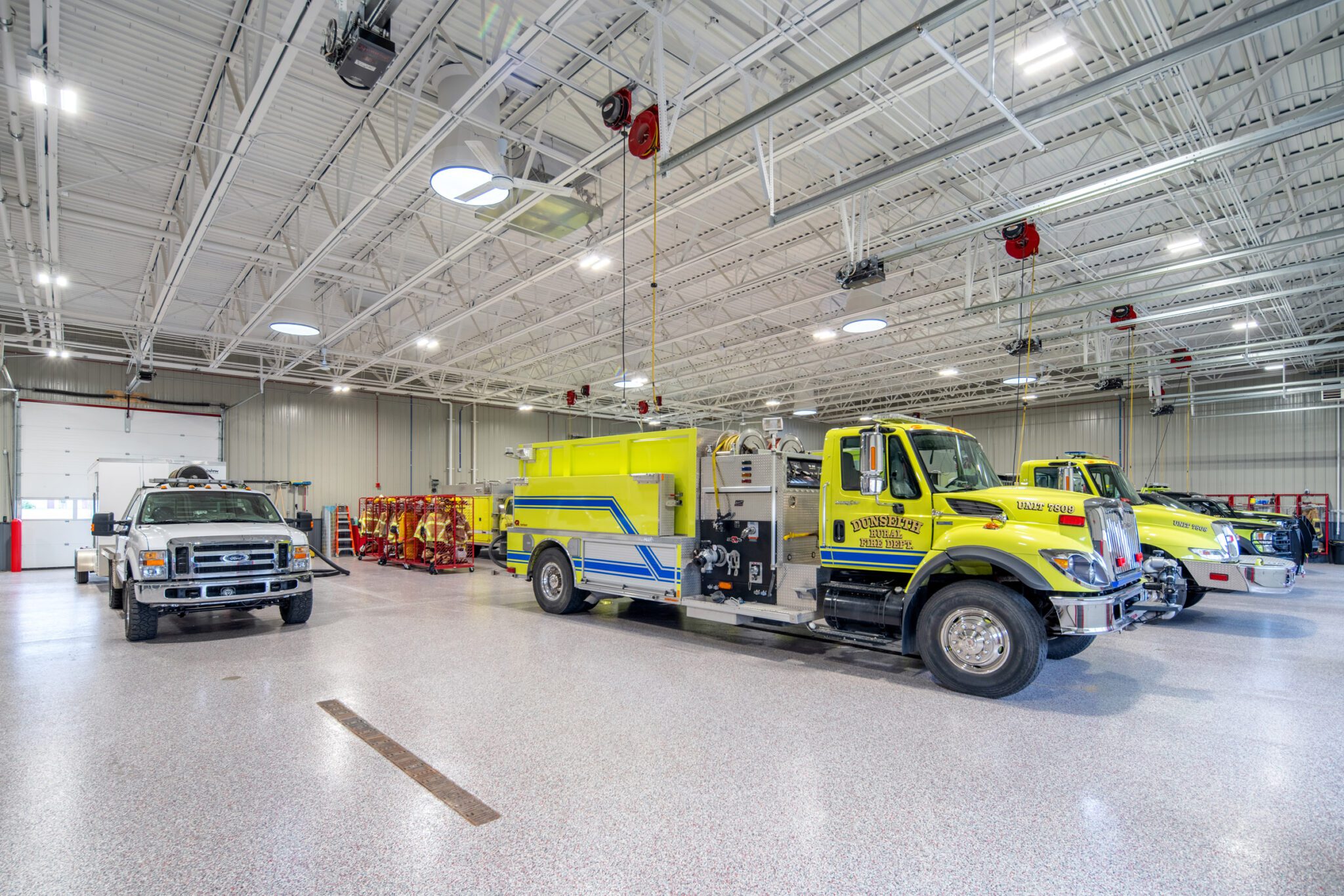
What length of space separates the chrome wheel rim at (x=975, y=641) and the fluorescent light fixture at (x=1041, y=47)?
202 inches

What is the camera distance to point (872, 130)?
8.63m

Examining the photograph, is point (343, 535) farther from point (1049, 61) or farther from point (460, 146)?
point (1049, 61)

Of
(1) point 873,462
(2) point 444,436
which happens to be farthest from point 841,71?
(2) point 444,436

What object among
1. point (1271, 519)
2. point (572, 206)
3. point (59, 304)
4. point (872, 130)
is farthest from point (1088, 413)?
point (59, 304)

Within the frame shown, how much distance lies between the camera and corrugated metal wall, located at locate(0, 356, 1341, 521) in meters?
20.3

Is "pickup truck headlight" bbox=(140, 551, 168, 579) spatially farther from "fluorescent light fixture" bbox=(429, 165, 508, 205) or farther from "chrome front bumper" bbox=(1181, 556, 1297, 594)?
"chrome front bumper" bbox=(1181, 556, 1297, 594)

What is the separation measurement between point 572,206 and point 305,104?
335cm

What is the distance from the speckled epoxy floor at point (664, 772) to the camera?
296cm

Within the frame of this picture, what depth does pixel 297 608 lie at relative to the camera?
8.58m

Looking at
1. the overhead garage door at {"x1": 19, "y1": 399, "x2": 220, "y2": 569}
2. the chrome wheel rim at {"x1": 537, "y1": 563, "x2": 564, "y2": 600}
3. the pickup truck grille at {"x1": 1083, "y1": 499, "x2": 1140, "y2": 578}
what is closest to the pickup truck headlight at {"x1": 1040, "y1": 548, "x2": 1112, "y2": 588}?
the pickup truck grille at {"x1": 1083, "y1": 499, "x2": 1140, "y2": 578}

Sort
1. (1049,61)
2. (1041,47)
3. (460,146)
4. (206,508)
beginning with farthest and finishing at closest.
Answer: (206,508)
(460,146)
(1049,61)
(1041,47)

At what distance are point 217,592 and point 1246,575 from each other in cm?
1254

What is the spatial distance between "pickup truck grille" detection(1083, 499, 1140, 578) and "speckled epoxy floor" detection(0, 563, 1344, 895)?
110cm

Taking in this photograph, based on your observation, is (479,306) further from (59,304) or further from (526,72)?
(59,304)
